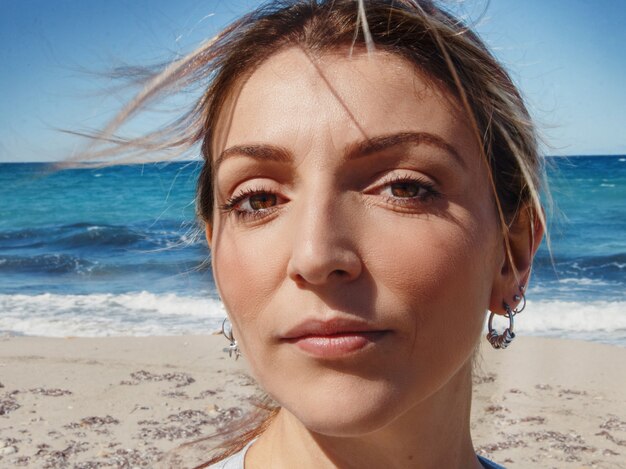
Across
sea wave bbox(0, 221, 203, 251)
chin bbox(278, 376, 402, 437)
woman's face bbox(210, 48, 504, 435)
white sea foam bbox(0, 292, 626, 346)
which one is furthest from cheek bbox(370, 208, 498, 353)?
sea wave bbox(0, 221, 203, 251)

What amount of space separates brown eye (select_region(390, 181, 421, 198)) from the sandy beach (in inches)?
148

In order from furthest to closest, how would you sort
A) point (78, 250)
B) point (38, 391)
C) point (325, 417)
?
point (78, 250) → point (38, 391) → point (325, 417)

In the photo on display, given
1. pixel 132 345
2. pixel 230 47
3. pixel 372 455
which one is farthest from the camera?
pixel 132 345

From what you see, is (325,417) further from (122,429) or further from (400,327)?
(122,429)

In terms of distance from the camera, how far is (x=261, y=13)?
6.91ft

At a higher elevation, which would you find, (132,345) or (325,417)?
(325,417)

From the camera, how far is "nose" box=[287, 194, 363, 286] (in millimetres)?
1474

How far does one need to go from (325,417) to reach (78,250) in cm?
2001

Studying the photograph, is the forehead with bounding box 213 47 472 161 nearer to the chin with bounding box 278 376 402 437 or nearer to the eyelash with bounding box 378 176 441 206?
the eyelash with bounding box 378 176 441 206

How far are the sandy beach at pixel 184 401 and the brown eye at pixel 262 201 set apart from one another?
12.5 feet

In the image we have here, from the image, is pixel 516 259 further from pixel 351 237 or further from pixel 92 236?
pixel 92 236

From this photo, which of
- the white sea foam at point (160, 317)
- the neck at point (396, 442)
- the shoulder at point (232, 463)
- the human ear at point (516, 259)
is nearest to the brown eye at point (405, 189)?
the human ear at point (516, 259)

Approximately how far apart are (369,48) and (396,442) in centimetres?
104

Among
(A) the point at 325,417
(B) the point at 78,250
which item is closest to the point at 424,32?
(A) the point at 325,417
